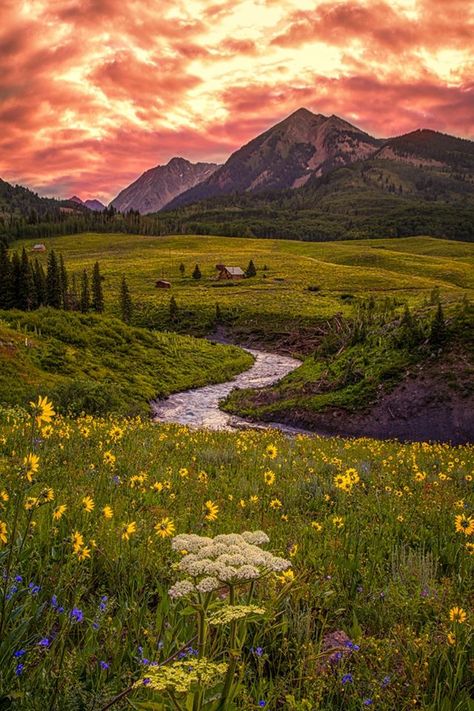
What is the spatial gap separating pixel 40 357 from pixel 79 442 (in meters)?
24.8

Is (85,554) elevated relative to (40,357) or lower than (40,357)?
elevated

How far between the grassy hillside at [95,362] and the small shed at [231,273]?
51.0m

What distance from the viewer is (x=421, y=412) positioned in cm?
2614

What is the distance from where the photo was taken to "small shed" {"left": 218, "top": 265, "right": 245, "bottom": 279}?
10124 cm

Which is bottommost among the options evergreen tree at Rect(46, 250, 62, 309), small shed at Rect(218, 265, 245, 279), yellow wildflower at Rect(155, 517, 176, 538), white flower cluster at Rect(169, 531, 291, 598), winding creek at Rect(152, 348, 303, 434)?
winding creek at Rect(152, 348, 303, 434)

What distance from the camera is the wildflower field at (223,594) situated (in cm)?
235

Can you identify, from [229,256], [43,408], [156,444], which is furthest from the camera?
[229,256]

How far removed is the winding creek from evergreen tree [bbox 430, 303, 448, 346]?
9842mm

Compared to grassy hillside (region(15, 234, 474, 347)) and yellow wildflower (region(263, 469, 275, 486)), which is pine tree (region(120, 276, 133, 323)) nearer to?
grassy hillside (region(15, 234, 474, 347))

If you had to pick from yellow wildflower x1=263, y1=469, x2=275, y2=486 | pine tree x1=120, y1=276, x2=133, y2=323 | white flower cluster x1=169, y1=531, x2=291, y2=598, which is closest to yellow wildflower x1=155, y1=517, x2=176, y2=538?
white flower cluster x1=169, y1=531, x2=291, y2=598

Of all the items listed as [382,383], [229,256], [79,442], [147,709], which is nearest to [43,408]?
[147,709]

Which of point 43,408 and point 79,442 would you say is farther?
point 79,442

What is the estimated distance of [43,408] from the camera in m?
2.89

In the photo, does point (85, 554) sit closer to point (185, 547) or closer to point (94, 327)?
point (185, 547)
